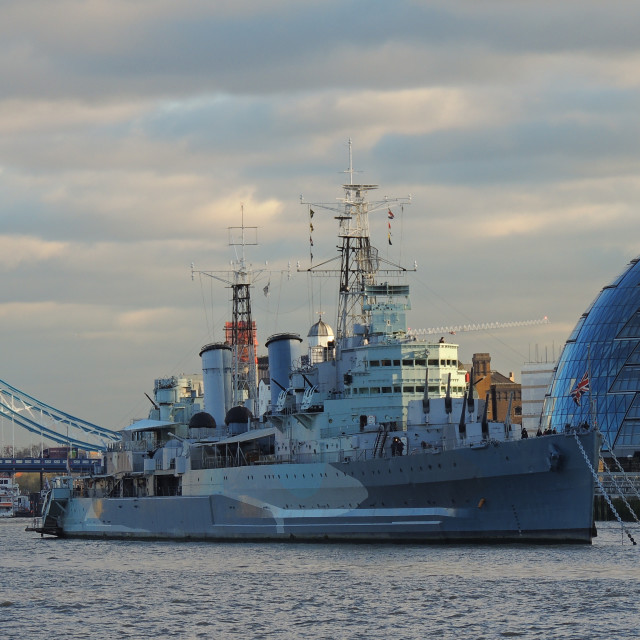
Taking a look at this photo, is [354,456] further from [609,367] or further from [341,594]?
[609,367]

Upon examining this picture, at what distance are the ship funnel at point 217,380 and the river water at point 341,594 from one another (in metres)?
19.3

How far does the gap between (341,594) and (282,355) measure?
26.2 meters

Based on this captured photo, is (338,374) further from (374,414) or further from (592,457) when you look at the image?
(592,457)

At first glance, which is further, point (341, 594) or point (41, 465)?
point (41, 465)

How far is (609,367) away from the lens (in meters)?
99.1

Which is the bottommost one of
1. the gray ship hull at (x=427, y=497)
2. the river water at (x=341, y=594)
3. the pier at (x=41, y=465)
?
the river water at (x=341, y=594)

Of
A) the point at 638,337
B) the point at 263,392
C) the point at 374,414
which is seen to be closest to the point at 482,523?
the point at 374,414

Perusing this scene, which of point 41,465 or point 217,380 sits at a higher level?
point 217,380

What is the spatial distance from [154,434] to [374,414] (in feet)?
76.8

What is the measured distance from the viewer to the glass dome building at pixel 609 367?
9556 centimetres

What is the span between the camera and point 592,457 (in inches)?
1738

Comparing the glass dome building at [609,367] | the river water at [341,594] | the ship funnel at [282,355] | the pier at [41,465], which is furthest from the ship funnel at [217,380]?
the pier at [41,465]

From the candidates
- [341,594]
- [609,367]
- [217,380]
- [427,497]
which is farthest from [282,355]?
[609,367]

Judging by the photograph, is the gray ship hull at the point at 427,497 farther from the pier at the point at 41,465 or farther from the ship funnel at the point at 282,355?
the pier at the point at 41,465
